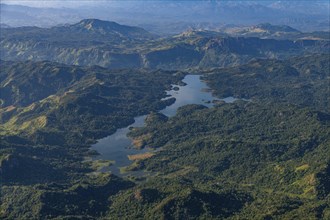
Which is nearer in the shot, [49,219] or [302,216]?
[302,216]

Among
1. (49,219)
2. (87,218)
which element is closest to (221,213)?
(87,218)

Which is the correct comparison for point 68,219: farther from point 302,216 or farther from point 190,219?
point 302,216

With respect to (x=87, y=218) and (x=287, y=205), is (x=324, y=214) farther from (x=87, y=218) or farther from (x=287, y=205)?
(x=87, y=218)

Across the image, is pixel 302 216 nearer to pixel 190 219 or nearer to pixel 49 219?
pixel 190 219

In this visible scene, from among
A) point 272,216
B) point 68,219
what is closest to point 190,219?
point 272,216

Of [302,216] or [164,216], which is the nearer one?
[302,216]

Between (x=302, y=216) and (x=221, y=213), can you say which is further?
(x=221, y=213)

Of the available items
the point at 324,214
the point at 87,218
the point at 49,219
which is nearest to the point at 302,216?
the point at 324,214
